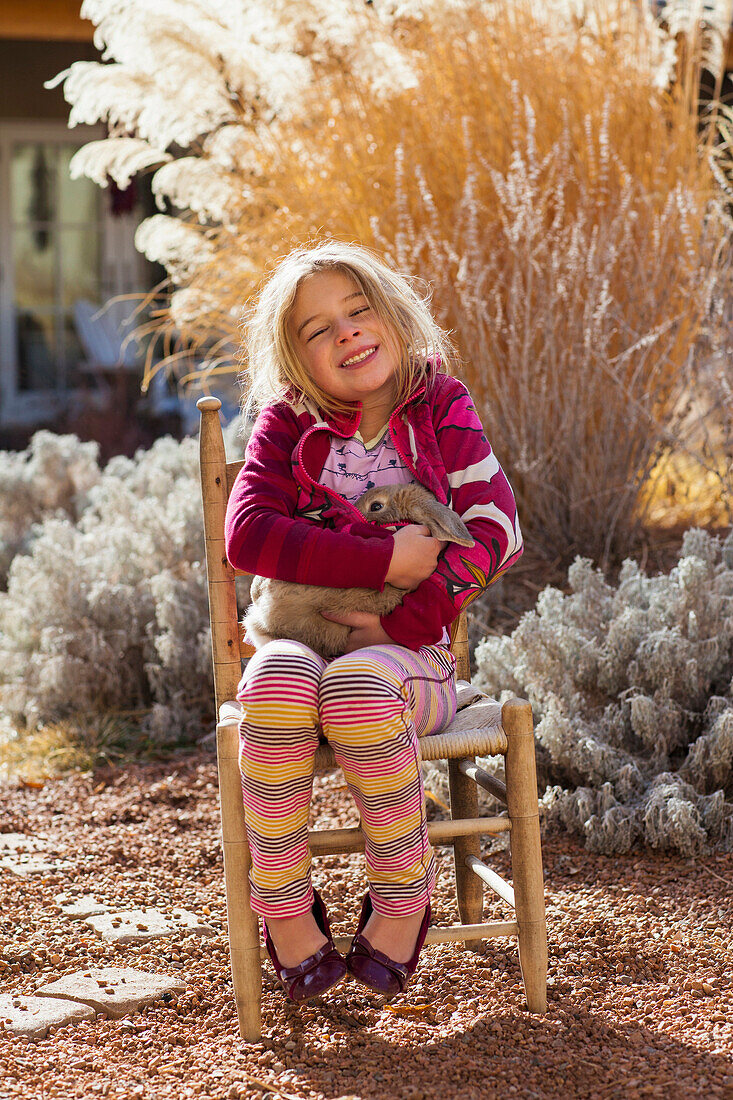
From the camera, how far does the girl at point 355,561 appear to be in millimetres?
1619

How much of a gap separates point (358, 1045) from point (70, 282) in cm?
719

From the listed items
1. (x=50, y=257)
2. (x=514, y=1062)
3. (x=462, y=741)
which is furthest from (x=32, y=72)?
(x=514, y=1062)

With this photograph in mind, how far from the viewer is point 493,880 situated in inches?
74.1

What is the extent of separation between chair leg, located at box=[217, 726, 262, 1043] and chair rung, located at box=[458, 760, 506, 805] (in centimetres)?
43

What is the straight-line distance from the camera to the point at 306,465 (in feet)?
6.25

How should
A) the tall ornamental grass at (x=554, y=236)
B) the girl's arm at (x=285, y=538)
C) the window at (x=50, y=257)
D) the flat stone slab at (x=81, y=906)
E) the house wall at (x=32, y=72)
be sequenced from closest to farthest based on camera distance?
the girl's arm at (x=285, y=538) < the flat stone slab at (x=81, y=906) < the tall ornamental grass at (x=554, y=236) < the house wall at (x=32, y=72) < the window at (x=50, y=257)

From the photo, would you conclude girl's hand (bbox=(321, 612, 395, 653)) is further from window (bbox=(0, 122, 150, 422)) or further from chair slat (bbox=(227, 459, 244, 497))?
window (bbox=(0, 122, 150, 422))

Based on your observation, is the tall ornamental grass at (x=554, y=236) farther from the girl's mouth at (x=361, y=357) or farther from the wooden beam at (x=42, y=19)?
the wooden beam at (x=42, y=19)

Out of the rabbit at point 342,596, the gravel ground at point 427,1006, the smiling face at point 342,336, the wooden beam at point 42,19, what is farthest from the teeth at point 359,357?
the wooden beam at point 42,19

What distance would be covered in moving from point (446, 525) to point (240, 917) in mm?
708

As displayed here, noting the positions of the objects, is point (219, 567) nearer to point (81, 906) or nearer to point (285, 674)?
point (285, 674)

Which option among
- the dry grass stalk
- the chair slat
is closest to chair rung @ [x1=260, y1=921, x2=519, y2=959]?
the chair slat

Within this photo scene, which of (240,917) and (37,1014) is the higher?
(240,917)

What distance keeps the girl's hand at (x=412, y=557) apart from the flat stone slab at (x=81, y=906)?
1.00 meters
